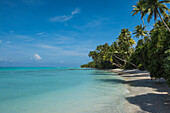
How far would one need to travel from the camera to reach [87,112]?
6.09 meters

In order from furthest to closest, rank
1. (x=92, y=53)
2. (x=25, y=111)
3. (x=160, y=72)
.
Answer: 1. (x=92, y=53)
2. (x=160, y=72)
3. (x=25, y=111)

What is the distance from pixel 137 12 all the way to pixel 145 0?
9.85m

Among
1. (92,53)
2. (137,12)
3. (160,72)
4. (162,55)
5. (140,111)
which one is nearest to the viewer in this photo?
(140,111)

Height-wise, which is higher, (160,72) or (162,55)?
(162,55)

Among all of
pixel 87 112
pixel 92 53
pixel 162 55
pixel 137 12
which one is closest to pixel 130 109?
pixel 87 112

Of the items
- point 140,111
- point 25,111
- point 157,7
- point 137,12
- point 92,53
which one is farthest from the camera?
point 92,53

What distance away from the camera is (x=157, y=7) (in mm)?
18547

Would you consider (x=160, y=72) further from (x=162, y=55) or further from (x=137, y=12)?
(x=137, y=12)

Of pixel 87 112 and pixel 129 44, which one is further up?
pixel 129 44

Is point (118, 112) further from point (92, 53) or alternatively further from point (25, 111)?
point (92, 53)

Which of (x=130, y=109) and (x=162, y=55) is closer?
(x=130, y=109)

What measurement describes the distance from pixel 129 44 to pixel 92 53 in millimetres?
50941

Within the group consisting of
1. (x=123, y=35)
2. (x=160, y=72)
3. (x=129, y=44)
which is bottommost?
(x=160, y=72)

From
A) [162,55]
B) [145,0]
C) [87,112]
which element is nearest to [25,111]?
[87,112]
